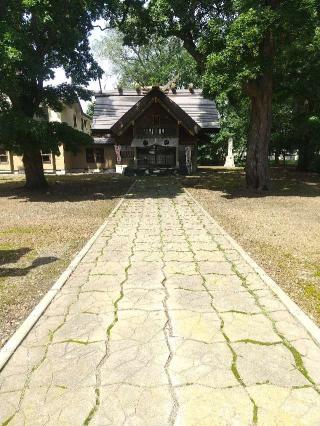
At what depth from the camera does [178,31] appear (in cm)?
1689

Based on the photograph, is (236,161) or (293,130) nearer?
(293,130)

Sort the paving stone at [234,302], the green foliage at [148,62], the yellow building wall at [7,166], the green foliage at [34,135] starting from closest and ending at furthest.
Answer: the paving stone at [234,302], the green foliage at [34,135], the yellow building wall at [7,166], the green foliage at [148,62]

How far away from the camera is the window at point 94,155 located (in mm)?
35562

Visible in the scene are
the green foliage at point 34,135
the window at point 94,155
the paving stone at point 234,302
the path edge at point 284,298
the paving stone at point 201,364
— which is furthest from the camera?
the window at point 94,155

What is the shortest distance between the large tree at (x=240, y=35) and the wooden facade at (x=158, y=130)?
274 inches

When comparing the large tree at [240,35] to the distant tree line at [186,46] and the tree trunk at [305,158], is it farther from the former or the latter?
the tree trunk at [305,158]

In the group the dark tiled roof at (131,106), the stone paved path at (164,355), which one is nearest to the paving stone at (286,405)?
the stone paved path at (164,355)

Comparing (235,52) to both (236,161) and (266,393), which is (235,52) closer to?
(266,393)

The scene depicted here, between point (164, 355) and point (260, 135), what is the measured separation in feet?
48.5

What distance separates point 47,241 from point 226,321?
554cm

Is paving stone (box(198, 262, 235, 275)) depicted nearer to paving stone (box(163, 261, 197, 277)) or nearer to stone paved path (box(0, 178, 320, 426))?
stone paved path (box(0, 178, 320, 426))

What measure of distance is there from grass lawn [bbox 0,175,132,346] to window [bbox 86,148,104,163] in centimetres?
1869

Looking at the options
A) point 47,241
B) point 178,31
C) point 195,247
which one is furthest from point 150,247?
point 178,31

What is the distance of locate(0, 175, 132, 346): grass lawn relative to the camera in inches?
209
